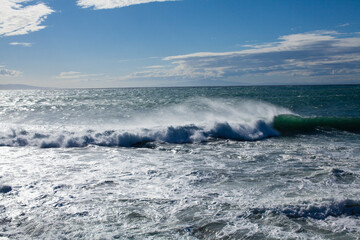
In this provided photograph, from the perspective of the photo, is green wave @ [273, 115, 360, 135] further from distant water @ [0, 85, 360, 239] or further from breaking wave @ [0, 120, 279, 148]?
distant water @ [0, 85, 360, 239]

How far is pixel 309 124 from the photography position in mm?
15727

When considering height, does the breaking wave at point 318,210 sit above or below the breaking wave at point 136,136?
below

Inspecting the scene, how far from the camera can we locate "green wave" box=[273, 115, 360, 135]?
46.8ft

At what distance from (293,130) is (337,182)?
874 centimetres

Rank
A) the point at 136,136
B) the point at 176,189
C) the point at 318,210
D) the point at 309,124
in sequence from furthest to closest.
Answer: the point at 309,124 → the point at 136,136 → the point at 176,189 → the point at 318,210

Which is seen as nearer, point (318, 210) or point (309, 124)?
point (318, 210)

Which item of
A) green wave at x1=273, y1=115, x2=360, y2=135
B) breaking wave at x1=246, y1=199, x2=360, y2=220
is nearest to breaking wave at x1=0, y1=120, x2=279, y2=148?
green wave at x1=273, y1=115, x2=360, y2=135

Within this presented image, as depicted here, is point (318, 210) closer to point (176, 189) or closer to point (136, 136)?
point (176, 189)

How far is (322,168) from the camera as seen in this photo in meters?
6.91

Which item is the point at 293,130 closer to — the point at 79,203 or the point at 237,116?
the point at 237,116

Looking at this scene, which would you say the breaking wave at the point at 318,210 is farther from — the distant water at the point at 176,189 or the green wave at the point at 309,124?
the green wave at the point at 309,124

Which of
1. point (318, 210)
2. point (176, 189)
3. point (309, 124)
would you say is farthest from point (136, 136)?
point (309, 124)

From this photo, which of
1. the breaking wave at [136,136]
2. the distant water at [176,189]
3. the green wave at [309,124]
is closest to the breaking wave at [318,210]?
the distant water at [176,189]

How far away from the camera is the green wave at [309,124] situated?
14250mm
